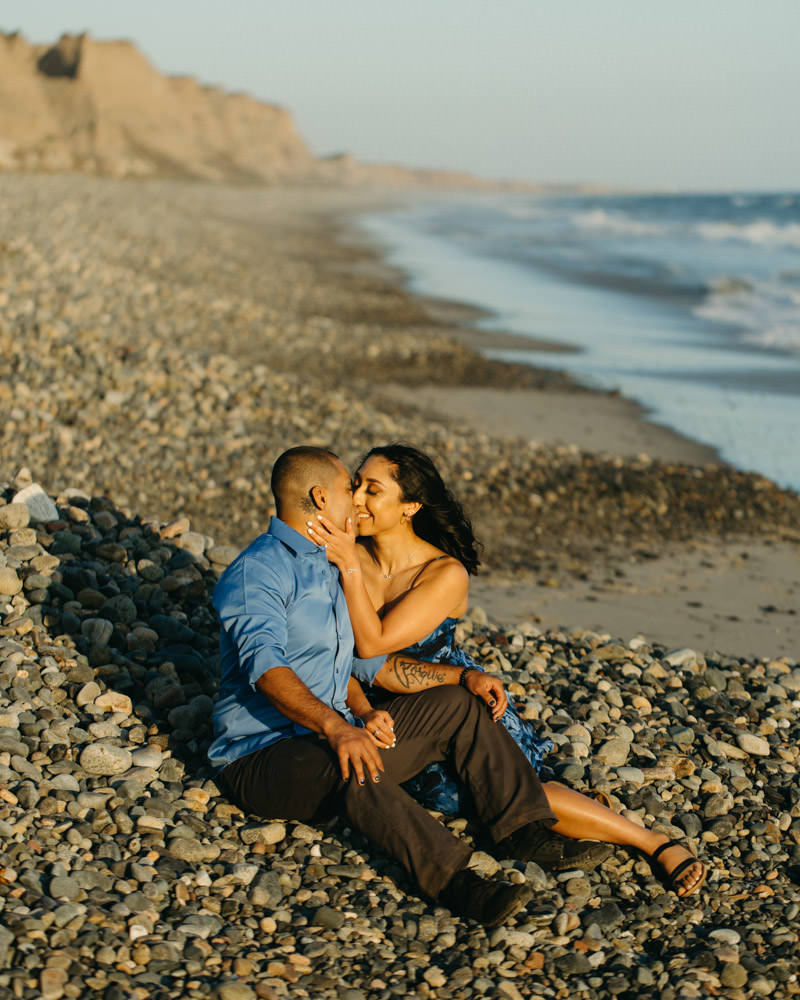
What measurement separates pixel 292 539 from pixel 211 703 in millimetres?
1312

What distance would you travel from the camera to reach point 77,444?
10.2 meters

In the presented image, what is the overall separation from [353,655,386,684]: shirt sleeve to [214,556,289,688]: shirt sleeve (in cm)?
55

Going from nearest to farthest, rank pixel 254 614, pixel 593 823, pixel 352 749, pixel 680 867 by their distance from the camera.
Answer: pixel 352 749
pixel 254 614
pixel 680 867
pixel 593 823

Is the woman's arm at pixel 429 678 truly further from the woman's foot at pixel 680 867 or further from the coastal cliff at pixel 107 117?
the coastal cliff at pixel 107 117

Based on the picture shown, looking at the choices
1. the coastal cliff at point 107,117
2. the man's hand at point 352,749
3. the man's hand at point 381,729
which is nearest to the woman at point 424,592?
the man's hand at point 381,729

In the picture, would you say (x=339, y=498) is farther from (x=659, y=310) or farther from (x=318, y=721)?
A: (x=659, y=310)

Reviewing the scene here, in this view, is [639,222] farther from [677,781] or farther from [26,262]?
[677,781]

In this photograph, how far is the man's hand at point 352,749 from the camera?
403cm

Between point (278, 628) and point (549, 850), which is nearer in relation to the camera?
point (278, 628)

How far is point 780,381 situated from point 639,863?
1423 cm

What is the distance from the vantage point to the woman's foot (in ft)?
14.5

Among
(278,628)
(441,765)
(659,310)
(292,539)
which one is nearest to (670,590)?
(441,765)

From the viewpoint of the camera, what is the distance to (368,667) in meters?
4.82

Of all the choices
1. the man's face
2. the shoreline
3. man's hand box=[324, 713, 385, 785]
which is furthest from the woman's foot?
the shoreline
